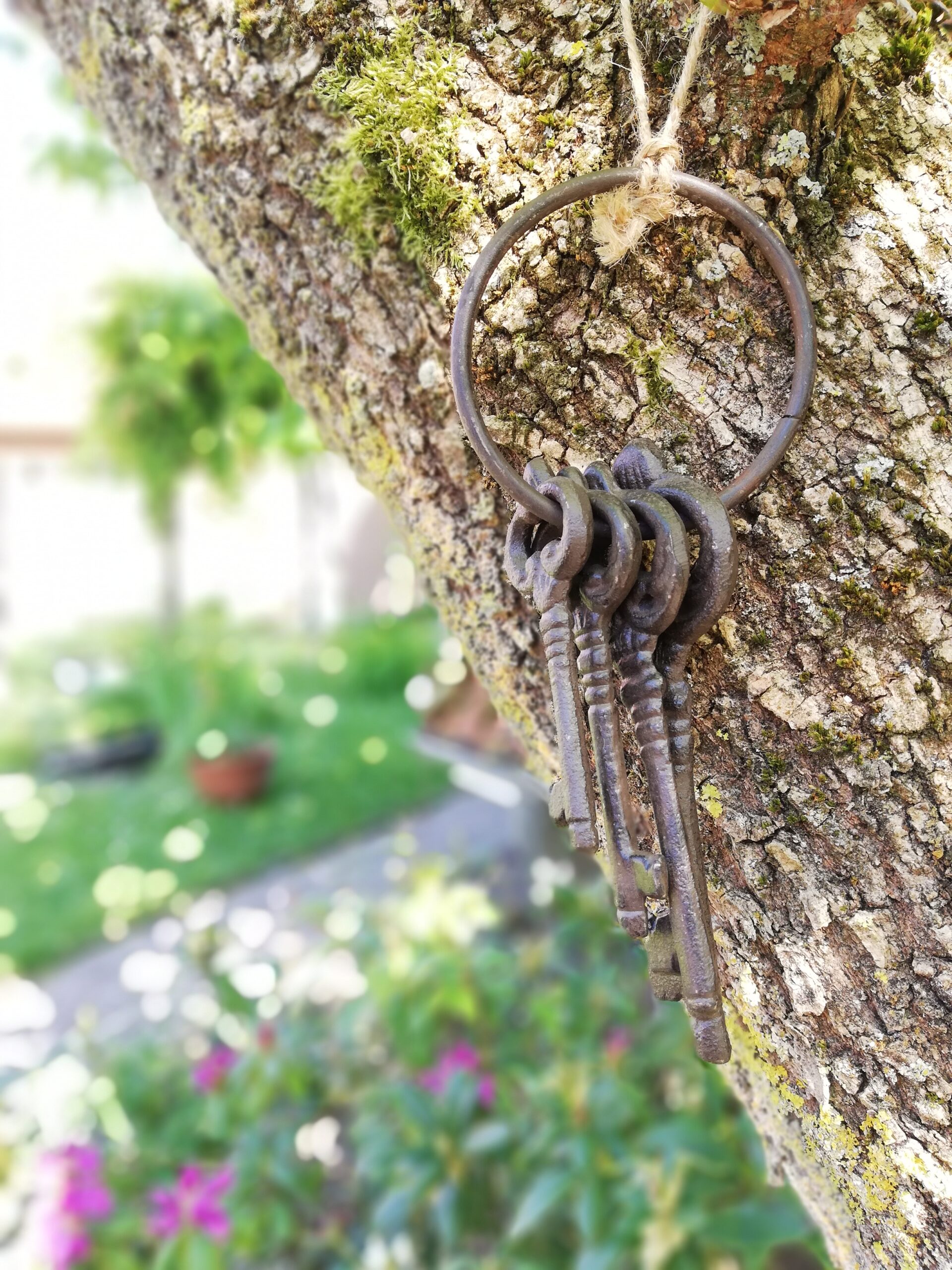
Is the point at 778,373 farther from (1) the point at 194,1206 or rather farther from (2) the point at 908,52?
(1) the point at 194,1206

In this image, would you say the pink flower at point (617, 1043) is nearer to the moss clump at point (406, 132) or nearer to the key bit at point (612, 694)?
the key bit at point (612, 694)

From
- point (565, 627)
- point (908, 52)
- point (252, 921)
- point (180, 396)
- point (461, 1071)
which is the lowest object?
point (252, 921)

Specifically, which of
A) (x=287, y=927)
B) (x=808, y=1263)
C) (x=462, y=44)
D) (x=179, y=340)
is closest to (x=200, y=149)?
(x=462, y=44)

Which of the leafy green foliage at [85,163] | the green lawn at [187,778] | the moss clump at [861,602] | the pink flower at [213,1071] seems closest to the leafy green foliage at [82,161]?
the leafy green foliage at [85,163]

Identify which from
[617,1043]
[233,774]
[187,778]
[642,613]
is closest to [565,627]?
[642,613]

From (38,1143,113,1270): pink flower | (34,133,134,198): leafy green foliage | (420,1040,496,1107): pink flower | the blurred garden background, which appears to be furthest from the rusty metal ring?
(34,133,134,198): leafy green foliage

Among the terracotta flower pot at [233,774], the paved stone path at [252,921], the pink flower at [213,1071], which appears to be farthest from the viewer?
the terracotta flower pot at [233,774]

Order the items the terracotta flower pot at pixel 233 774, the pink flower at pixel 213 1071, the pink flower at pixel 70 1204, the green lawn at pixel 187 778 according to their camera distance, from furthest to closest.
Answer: the terracotta flower pot at pixel 233 774
the green lawn at pixel 187 778
the pink flower at pixel 213 1071
the pink flower at pixel 70 1204
